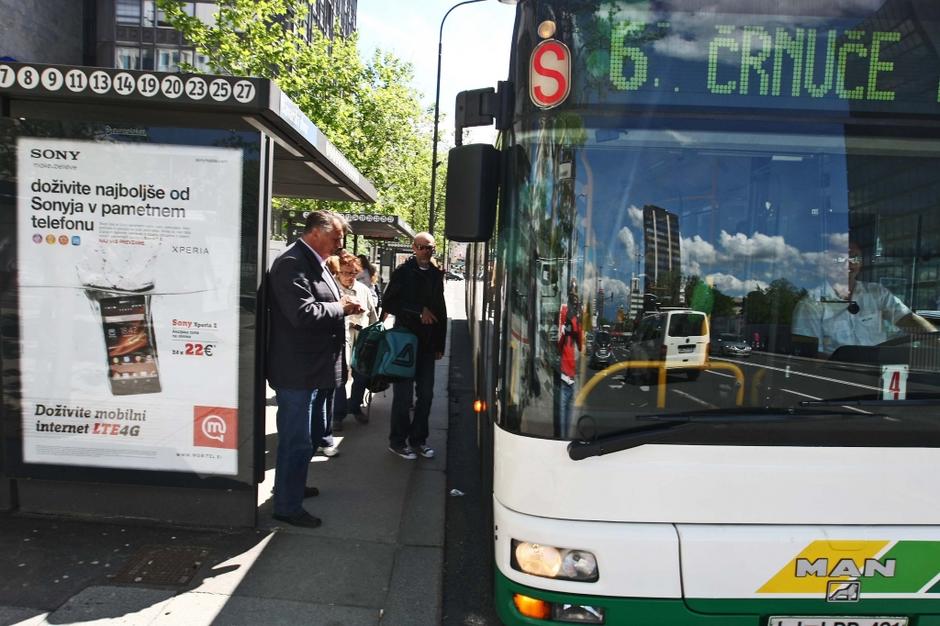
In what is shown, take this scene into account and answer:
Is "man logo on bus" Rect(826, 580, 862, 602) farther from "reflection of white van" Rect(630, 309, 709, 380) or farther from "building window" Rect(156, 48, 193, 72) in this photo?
"building window" Rect(156, 48, 193, 72)

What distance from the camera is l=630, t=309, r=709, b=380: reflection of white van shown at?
7.94 ft

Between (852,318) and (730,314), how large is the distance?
0.45 metres

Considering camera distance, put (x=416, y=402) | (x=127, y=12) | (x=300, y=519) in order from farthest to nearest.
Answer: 1. (x=127, y=12)
2. (x=416, y=402)
3. (x=300, y=519)

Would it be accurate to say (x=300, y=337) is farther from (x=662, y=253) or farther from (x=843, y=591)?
(x=843, y=591)

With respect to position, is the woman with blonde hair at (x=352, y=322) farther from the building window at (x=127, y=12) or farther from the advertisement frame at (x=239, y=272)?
the building window at (x=127, y=12)

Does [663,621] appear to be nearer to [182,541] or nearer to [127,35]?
[182,541]

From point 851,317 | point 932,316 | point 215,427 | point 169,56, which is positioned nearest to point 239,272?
point 215,427

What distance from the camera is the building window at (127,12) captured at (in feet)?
117

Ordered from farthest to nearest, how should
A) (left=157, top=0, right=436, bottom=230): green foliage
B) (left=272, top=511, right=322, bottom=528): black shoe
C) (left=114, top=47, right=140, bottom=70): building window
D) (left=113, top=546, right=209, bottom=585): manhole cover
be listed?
(left=114, top=47, right=140, bottom=70): building window → (left=157, top=0, right=436, bottom=230): green foliage → (left=272, top=511, right=322, bottom=528): black shoe → (left=113, top=546, right=209, bottom=585): manhole cover

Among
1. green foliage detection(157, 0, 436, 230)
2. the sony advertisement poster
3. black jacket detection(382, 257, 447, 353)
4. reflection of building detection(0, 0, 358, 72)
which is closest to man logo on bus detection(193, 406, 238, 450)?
the sony advertisement poster

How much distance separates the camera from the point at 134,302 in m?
3.93

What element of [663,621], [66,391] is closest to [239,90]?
[66,391]

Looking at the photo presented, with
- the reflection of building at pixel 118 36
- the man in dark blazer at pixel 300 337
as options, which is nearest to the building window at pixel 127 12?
the reflection of building at pixel 118 36

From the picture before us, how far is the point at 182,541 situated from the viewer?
12.9 feet
